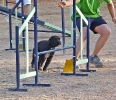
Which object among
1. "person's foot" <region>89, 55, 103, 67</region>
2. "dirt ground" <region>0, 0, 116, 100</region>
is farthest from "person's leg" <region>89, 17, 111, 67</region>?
"dirt ground" <region>0, 0, 116, 100</region>

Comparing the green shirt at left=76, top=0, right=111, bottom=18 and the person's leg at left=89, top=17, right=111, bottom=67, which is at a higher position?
the green shirt at left=76, top=0, right=111, bottom=18

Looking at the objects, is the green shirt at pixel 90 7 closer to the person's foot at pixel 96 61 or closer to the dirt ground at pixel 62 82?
the person's foot at pixel 96 61

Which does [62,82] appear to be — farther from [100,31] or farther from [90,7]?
[90,7]

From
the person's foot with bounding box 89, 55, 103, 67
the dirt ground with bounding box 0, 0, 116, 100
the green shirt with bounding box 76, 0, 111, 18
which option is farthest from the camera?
the person's foot with bounding box 89, 55, 103, 67

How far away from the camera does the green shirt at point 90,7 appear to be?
958cm

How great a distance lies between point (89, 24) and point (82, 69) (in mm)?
773

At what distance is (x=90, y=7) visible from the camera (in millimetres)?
9578

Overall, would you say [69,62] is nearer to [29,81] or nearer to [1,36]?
[29,81]

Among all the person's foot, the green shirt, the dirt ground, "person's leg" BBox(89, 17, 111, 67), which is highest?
the green shirt

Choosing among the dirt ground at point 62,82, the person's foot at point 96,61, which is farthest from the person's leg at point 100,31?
the dirt ground at point 62,82

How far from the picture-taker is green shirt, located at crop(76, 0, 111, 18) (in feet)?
31.4

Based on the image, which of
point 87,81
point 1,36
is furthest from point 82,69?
point 1,36

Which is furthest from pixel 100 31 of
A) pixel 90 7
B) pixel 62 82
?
pixel 62 82

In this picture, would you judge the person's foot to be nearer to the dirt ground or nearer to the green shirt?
the dirt ground
